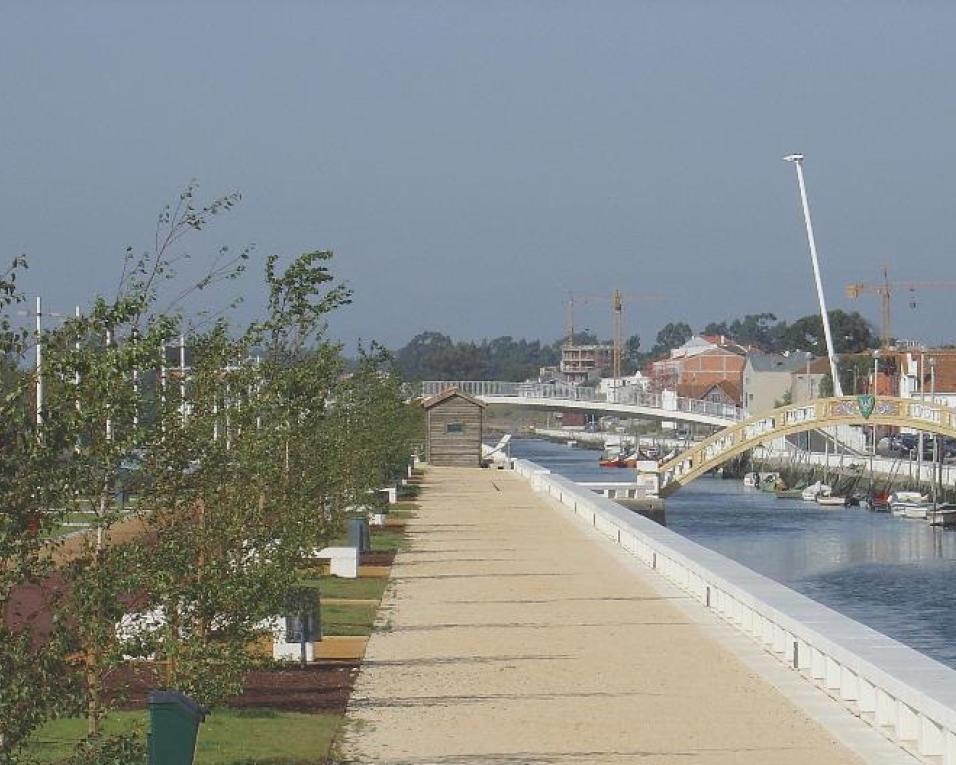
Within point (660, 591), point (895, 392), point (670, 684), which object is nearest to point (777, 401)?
point (895, 392)

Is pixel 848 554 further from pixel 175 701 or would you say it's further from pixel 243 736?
pixel 175 701

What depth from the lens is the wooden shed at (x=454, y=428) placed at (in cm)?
8625

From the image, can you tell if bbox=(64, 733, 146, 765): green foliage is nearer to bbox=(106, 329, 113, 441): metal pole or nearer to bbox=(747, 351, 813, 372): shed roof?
bbox=(106, 329, 113, 441): metal pole

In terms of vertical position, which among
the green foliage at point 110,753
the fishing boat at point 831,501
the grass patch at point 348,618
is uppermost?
the green foliage at point 110,753

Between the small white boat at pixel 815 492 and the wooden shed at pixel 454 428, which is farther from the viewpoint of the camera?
the small white boat at pixel 815 492

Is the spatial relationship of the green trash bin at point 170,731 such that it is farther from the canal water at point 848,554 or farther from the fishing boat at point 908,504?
the fishing boat at point 908,504

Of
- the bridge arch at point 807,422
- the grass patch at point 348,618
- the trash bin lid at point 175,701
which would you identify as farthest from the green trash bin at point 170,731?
the bridge arch at point 807,422

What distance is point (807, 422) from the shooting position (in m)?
70.9

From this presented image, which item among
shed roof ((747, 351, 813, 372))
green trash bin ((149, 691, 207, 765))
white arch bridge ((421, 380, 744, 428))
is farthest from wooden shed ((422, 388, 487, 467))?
shed roof ((747, 351, 813, 372))

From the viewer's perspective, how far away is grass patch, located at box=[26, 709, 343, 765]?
14.2m

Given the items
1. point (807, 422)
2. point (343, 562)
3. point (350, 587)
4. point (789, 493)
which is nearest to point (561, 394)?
point (789, 493)

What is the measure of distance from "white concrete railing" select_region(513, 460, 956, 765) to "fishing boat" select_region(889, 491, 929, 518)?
154ft

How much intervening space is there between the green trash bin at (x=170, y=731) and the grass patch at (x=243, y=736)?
6.71 ft

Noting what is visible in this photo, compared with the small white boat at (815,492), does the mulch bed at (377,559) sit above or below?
above
